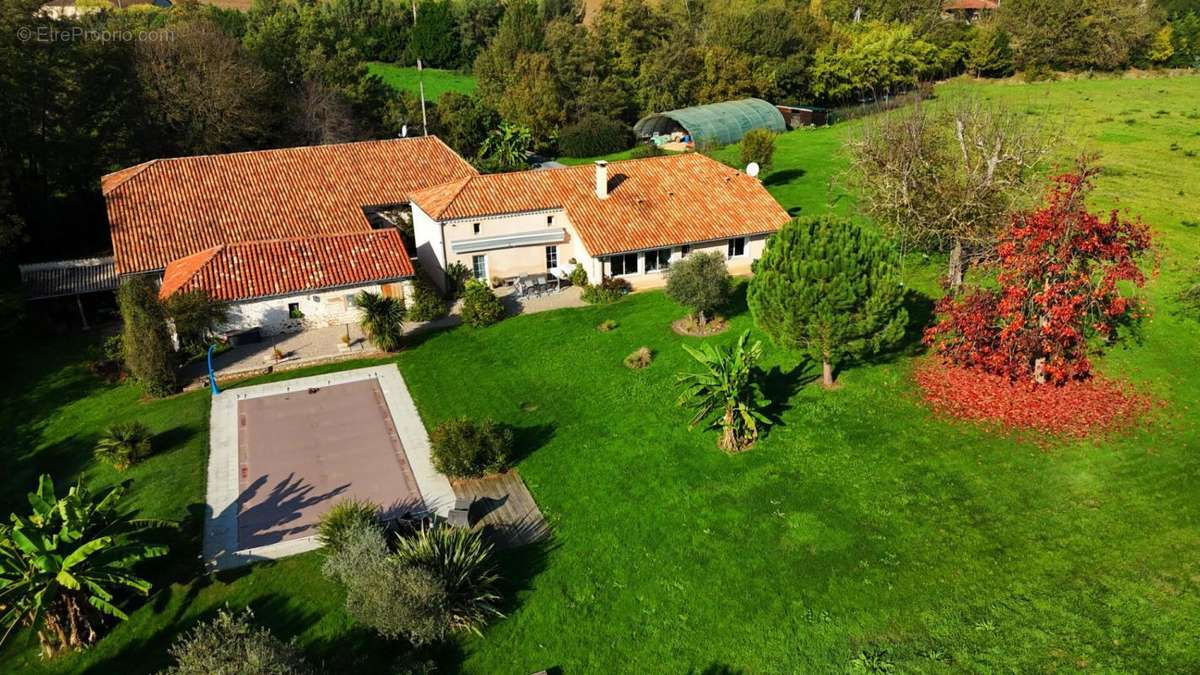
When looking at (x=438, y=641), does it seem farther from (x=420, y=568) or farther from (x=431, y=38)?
(x=431, y=38)

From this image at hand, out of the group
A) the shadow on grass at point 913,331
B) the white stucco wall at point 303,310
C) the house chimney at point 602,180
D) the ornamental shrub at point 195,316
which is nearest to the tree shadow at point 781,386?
the shadow on grass at point 913,331

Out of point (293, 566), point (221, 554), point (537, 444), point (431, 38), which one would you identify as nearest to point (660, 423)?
point (537, 444)

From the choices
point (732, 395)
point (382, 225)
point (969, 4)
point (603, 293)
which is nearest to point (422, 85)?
point (382, 225)

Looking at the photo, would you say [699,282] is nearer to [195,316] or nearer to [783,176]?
[195,316]

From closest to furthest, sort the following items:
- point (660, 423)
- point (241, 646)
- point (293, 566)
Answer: point (241, 646) < point (293, 566) < point (660, 423)

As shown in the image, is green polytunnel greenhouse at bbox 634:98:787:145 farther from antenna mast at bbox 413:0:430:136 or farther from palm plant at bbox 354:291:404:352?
palm plant at bbox 354:291:404:352

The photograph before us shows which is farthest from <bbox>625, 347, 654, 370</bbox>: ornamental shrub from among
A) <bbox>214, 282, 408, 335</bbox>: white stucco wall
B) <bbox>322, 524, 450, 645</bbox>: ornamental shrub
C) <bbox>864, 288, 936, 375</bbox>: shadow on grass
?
<bbox>322, 524, 450, 645</bbox>: ornamental shrub

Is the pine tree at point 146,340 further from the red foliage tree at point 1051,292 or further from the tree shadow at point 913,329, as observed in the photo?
the red foliage tree at point 1051,292
